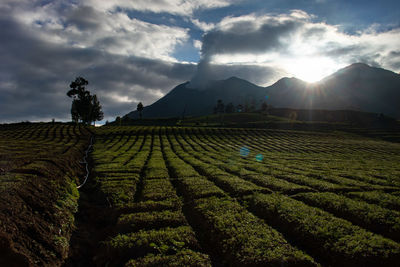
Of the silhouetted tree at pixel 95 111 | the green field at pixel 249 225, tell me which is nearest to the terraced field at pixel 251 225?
the green field at pixel 249 225

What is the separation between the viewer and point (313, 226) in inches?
553

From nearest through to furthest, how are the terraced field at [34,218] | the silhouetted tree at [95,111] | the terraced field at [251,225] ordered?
the terraced field at [34,218] < the terraced field at [251,225] < the silhouetted tree at [95,111]

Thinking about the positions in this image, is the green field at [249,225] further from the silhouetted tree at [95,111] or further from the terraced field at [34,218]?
the silhouetted tree at [95,111]

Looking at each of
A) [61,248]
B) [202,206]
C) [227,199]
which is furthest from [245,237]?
[61,248]

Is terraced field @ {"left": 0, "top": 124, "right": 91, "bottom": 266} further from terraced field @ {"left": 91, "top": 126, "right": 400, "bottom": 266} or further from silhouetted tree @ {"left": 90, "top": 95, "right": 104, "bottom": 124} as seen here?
silhouetted tree @ {"left": 90, "top": 95, "right": 104, "bottom": 124}

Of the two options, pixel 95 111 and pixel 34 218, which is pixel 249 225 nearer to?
pixel 34 218

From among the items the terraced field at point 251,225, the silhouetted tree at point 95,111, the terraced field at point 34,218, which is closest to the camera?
the terraced field at point 34,218

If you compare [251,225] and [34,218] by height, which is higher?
[34,218]

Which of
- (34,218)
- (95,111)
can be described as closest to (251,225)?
(34,218)

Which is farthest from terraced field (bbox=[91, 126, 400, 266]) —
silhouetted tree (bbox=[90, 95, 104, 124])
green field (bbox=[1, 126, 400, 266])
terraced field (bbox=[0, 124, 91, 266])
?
silhouetted tree (bbox=[90, 95, 104, 124])

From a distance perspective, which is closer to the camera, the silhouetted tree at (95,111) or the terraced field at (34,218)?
the terraced field at (34,218)

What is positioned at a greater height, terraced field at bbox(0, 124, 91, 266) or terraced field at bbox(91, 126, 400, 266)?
terraced field at bbox(0, 124, 91, 266)

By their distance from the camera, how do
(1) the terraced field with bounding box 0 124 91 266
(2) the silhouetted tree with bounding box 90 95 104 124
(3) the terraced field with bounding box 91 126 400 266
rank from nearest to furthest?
1. (1) the terraced field with bounding box 0 124 91 266
2. (3) the terraced field with bounding box 91 126 400 266
3. (2) the silhouetted tree with bounding box 90 95 104 124

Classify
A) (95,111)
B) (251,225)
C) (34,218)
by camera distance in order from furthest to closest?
(95,111), (251,225), (34,218)
